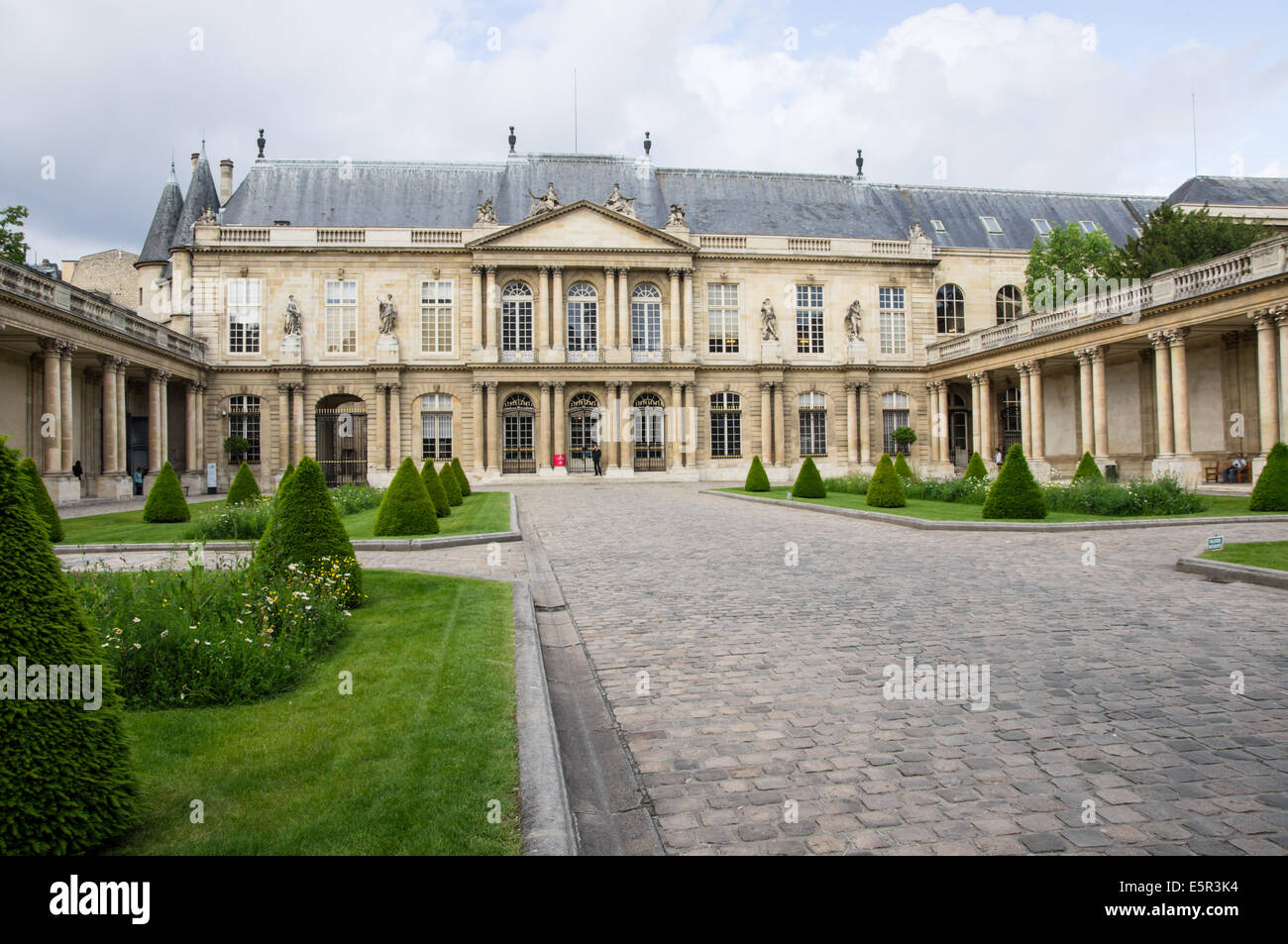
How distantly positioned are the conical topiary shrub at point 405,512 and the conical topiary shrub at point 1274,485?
17318 millimetres

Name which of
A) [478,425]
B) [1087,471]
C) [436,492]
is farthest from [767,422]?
[436,492]

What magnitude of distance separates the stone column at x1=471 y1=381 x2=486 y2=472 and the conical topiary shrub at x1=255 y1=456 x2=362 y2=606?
31.5 m

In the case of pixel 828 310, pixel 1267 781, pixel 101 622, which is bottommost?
pixel 1267 781

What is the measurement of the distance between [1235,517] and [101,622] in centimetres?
1856

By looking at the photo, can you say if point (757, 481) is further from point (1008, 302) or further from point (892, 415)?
point (1008, 302)

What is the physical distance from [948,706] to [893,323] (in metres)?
41.4

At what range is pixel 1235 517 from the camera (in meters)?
15.6

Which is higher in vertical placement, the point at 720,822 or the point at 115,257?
the point at 115,257

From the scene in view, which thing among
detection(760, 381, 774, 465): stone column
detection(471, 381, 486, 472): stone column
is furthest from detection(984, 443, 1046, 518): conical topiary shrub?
detection(471, 381, 486, 472): stone column

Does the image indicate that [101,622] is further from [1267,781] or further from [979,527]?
[979,527]

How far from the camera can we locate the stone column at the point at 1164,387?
26.7m

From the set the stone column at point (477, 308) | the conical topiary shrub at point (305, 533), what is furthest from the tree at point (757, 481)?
the conical topiary shrub at point (305, 533)
